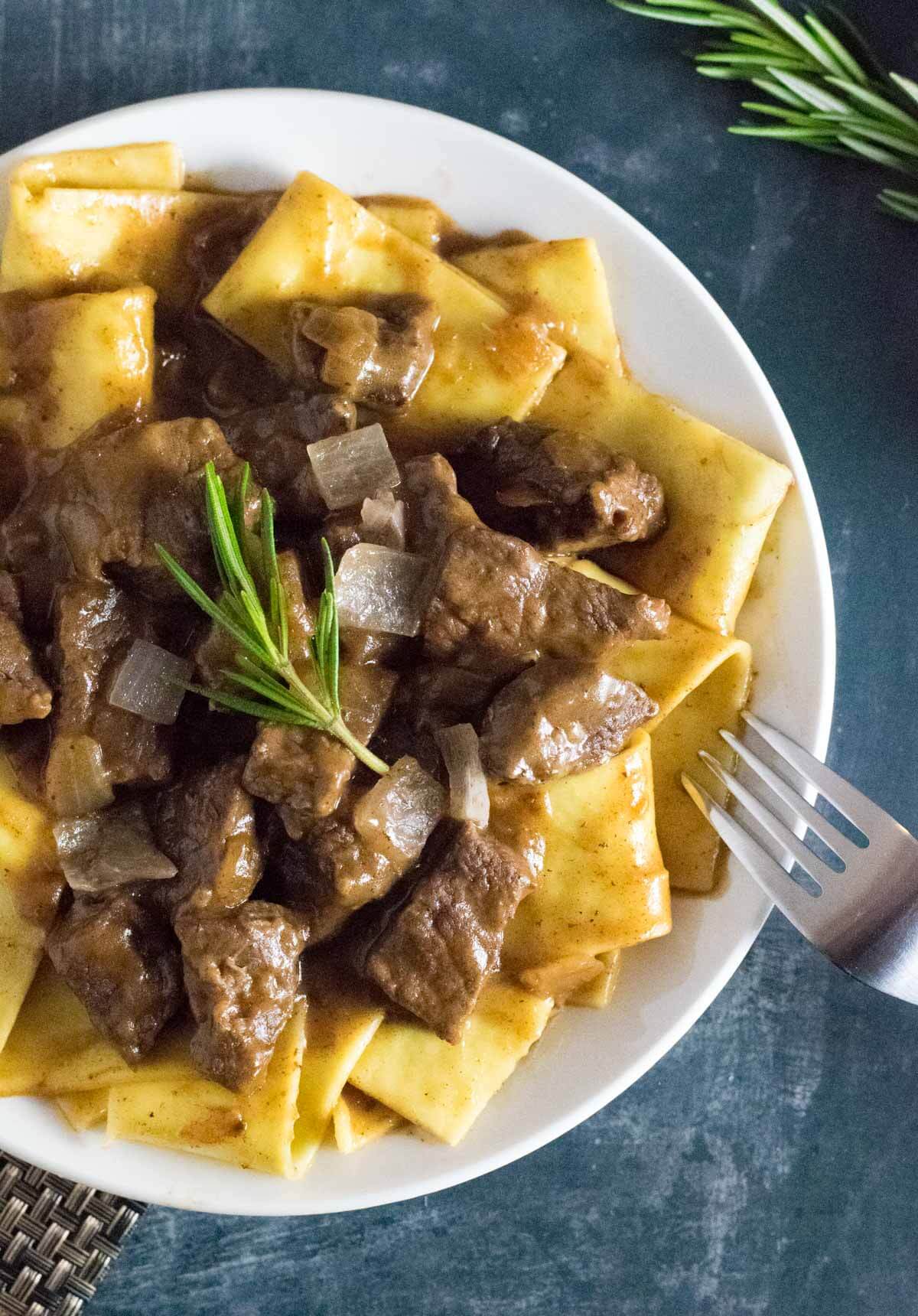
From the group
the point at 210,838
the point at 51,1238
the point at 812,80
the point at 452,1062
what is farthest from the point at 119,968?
the point at 812,80

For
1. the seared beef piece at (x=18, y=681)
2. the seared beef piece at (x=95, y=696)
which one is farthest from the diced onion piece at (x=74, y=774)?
the seared beef piece at (x=18, y=681)

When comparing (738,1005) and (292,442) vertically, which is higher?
(292,442)

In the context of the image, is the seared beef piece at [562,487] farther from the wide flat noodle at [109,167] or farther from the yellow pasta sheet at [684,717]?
the wide flat noodle at [109,167]

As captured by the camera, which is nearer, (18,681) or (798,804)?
(18,681)

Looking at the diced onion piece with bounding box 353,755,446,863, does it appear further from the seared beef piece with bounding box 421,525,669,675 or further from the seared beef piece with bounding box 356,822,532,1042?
the seared beef piece with bounding box 421,525,669,675

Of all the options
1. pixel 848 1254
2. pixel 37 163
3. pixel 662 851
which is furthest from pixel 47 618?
pixel 848 1254

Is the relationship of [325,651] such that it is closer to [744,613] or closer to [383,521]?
[383,521]
